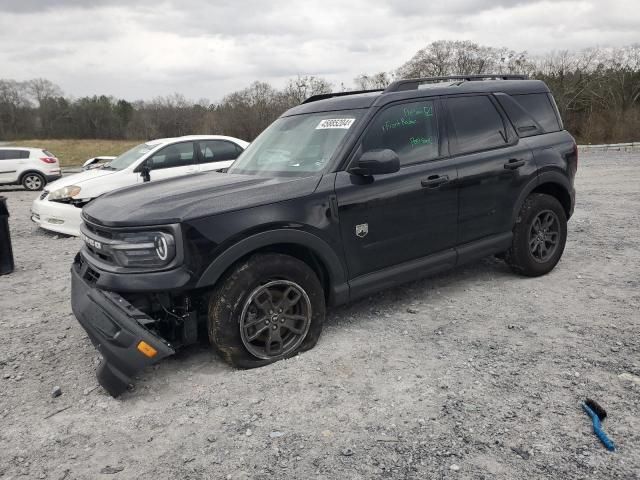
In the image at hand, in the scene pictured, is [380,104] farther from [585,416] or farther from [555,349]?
[585,416]

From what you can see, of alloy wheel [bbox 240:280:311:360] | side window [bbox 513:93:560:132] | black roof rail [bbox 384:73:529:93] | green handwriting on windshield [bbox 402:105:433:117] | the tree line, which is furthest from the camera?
the tree line

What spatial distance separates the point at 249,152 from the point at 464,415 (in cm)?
295

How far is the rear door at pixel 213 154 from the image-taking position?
8.97 meters

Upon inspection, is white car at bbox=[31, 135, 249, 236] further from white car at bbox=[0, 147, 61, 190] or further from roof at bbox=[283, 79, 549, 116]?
white car at bbox=[0, 147, 61, 190]

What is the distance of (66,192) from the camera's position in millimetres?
8289

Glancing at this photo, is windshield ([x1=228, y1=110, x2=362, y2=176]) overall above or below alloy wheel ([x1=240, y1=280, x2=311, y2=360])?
above

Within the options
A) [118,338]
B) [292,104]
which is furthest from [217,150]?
[292,104]

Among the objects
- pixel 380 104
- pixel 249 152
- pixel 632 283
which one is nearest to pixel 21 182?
pixel 249 152

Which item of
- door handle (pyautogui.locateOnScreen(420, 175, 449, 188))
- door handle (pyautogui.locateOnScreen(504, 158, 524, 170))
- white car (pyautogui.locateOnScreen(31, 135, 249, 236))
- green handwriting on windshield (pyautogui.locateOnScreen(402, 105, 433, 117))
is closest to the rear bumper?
white car (pyautogui.locateOnScreen(31, 135, 249, 236))

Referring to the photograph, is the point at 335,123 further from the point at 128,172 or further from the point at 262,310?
the point at 128,172

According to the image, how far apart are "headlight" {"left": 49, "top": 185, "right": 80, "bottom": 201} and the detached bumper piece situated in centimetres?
566

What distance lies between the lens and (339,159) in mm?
3732

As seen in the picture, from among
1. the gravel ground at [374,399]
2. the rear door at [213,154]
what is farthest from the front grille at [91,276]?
the rear door at [213,154]

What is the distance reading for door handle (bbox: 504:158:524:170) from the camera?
459 cm
